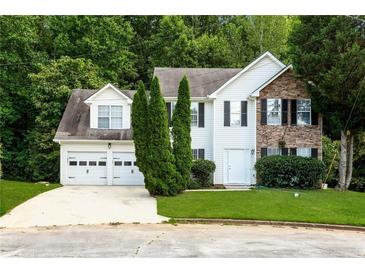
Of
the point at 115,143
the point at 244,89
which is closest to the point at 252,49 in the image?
the point at 244,89

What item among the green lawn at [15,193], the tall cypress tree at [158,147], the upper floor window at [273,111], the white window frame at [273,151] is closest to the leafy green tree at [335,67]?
the upper floor window at [273,111]

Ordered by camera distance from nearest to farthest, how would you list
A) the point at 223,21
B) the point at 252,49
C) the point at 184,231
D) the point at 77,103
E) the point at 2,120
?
the point at 184,231, the point at 77,103, the point at 2,120, the point at 252,49, the point at 223,21

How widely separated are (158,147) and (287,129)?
721cm

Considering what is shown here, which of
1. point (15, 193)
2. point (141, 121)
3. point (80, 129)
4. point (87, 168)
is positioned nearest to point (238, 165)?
point (141, 121)

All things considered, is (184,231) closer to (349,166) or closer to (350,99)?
(350,99)

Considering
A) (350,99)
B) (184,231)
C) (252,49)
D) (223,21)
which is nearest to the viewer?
(184,231)

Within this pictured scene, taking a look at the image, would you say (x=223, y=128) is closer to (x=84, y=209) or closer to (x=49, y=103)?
(x=84, y=209)

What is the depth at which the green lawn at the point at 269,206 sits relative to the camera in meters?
16.1

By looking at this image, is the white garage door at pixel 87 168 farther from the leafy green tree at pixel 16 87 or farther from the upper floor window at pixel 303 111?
the upper floor window at pixel 303 111

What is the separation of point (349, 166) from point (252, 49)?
15489mm

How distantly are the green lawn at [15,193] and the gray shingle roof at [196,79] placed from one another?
699 centimetres

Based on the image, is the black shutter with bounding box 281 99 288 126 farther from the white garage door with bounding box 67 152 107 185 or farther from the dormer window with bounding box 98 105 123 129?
the white garage door with bounding box 67 152 107 185

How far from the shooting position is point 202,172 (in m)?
23.7

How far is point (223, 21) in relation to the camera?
4153 centimetres
